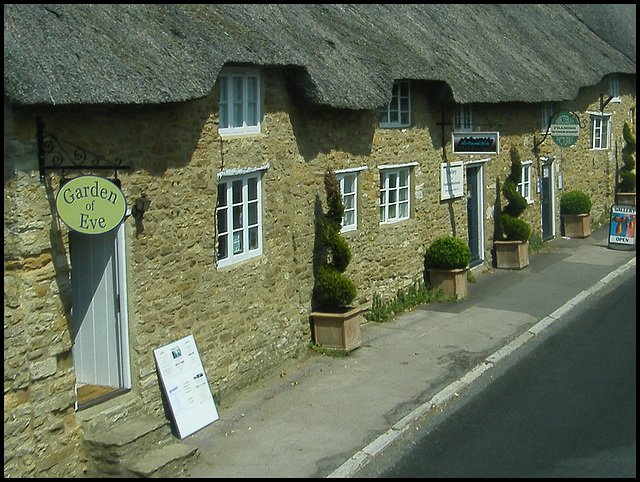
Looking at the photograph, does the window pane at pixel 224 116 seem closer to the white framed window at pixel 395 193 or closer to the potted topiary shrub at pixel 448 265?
the white framed window at pixel 395 193

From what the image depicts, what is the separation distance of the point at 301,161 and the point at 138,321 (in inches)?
161

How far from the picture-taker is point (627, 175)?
27891 millimetres

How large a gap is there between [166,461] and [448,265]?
8.89 m

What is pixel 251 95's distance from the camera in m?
11.9

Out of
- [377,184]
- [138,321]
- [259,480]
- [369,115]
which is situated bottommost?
[259,480]

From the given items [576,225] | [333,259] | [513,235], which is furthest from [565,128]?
[333,259]

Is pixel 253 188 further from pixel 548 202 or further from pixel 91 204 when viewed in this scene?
pixel 548 202

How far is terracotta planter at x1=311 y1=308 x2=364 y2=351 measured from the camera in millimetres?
13156

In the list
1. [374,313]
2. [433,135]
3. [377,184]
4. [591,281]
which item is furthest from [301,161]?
[591,281]

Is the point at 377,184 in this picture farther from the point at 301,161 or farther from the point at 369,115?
the point at 301,161

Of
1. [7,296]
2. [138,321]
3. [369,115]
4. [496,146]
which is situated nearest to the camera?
[7,296]

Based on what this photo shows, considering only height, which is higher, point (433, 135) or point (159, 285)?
point (433, 135)

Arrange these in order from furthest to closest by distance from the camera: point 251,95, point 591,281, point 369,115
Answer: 1. point 591,281
2. point 369,115
3. point 251,95

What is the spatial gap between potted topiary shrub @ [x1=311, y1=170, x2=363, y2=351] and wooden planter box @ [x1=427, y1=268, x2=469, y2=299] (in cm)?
367
